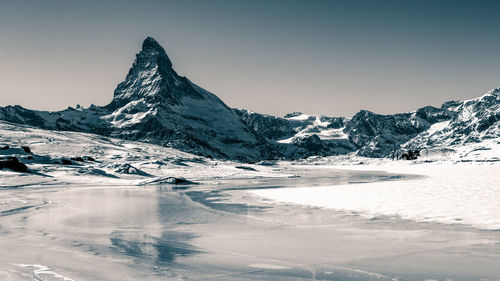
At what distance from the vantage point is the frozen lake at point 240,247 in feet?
26.2

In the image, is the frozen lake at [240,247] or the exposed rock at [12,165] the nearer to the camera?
the frozen lake at [240,247]

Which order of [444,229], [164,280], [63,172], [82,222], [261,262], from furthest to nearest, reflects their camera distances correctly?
[63,172], [82,222], [444,229], [261,262], [164,280]

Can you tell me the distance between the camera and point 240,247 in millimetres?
10773

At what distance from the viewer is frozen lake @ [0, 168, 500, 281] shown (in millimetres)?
7973

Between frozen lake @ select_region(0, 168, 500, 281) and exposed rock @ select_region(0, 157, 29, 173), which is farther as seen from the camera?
exposed rock @ select_region(0, 157, 29, 173)

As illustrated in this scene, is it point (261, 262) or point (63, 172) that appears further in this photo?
point (63, 172)

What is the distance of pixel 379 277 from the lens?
756cm

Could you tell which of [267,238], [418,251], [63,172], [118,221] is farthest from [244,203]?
[63,172]

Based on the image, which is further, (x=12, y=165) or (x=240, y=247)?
(x=12, y=165)

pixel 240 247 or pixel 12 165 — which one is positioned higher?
pixel 12 165

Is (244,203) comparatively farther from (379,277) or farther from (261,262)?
(379,277)

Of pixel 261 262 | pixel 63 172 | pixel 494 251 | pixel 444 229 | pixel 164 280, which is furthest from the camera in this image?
pixel 63 172

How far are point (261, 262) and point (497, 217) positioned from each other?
35.6 ft

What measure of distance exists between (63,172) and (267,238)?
43.6 meters
